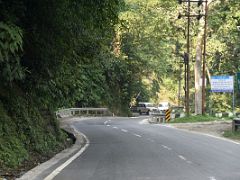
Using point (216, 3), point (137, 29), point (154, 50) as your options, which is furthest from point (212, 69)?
point (216, 3)

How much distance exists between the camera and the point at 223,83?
5172cm

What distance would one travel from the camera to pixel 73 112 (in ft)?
211

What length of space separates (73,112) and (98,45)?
41.9 meters

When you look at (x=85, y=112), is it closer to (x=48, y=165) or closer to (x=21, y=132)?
(x=21, y=132)

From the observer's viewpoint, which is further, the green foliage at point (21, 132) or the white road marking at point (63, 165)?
the green foliage at point (21, 132)

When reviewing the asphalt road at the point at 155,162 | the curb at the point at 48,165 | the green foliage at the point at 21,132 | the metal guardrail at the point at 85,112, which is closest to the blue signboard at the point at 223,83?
the metal guardrail at the point at 85,112

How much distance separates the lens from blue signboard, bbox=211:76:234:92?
2019 inches

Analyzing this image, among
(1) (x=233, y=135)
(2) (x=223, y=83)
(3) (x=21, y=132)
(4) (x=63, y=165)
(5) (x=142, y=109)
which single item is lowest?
(4) (x=63, y=165)

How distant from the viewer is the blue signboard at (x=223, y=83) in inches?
2019

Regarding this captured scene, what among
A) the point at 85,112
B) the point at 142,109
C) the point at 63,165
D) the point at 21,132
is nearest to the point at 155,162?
the point at 63,165

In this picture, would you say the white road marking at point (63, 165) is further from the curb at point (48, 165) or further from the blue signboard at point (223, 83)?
the blue signboard at point (223, 83)

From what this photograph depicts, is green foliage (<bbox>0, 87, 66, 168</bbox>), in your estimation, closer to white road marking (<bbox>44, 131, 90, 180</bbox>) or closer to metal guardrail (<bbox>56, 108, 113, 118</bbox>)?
white road marking (<bbox>44, 131, 90, 180</bbox>)

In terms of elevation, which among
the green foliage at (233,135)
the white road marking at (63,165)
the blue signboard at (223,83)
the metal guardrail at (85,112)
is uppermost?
the blue signboard at (223,83)

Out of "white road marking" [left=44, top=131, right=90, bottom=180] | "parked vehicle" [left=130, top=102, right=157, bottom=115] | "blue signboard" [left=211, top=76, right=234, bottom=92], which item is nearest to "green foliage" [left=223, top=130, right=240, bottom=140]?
"white road marking" [left=44, top=131, right=90, bottom=180]
